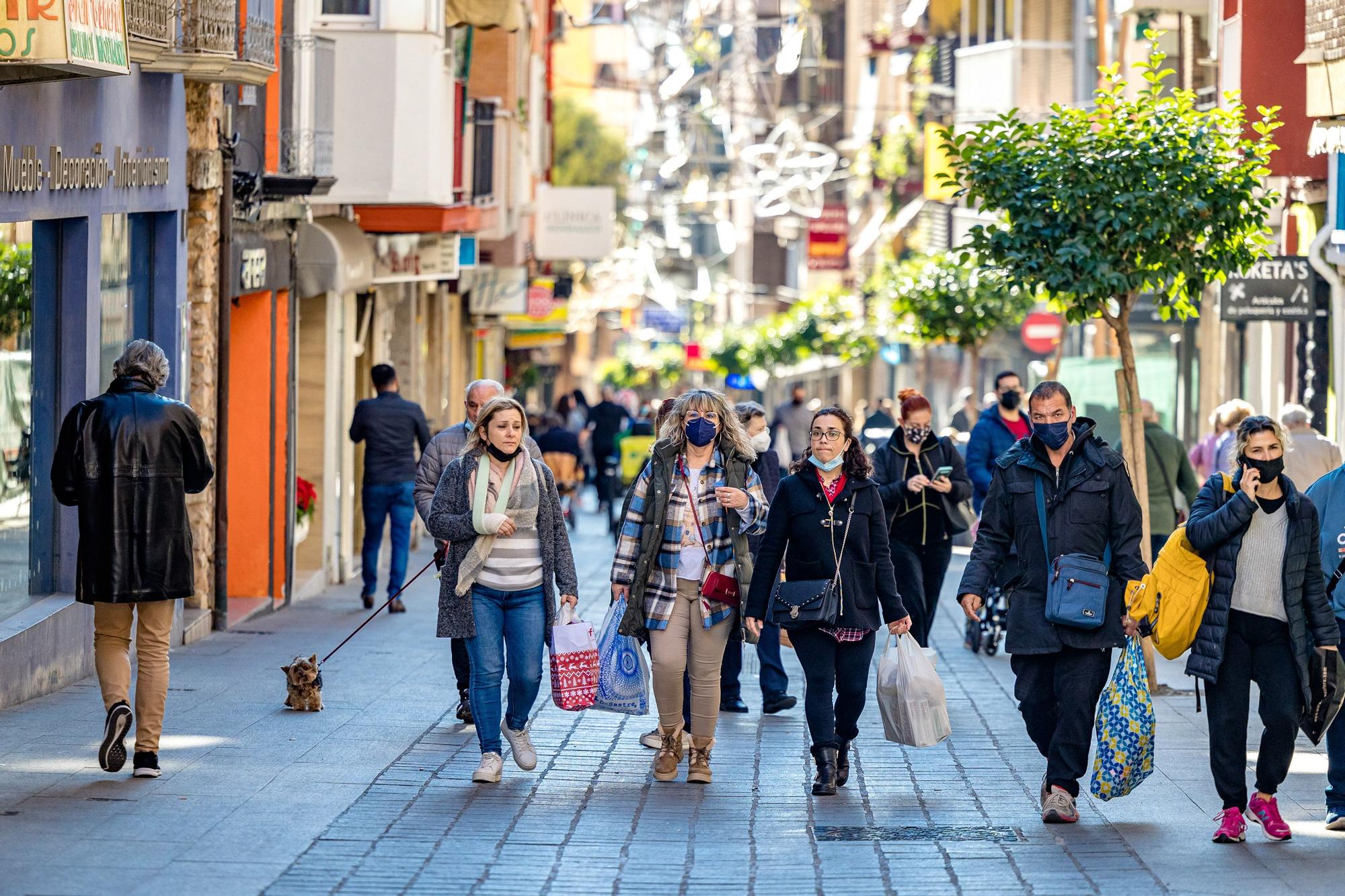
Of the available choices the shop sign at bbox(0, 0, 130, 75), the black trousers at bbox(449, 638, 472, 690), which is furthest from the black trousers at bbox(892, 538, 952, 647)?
the shop sign at bbox(0, 0, 130, 75)

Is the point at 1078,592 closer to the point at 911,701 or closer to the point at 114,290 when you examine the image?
the point at 911,701

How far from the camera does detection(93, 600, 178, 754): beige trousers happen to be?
928 cm

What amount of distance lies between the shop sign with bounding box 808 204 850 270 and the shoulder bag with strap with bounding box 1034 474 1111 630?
41988 mm

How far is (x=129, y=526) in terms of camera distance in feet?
30.3

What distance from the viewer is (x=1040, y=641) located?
8719 millimetres

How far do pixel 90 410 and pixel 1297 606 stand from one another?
5.12 meters

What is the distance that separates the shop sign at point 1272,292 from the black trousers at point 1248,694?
9.96m

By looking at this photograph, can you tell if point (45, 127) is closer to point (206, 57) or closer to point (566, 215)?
point (206, 57)

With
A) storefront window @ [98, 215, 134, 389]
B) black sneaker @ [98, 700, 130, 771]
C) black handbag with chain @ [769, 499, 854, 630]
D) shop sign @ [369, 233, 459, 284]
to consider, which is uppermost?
shop sign @ [369, 233, 459, 284]

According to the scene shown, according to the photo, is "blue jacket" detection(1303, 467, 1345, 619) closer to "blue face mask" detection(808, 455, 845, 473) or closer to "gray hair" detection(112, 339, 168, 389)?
"blue face mask" detection(808, 455, 845, 473)

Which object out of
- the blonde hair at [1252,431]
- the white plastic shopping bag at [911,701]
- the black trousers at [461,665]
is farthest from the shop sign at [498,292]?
the blonde hair at [1252,431]

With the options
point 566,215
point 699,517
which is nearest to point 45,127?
point 699,517

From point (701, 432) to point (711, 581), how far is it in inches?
26.5

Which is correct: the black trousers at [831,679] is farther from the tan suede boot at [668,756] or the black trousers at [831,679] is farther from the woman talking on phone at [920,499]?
the woman talking on phone at [920,499]
